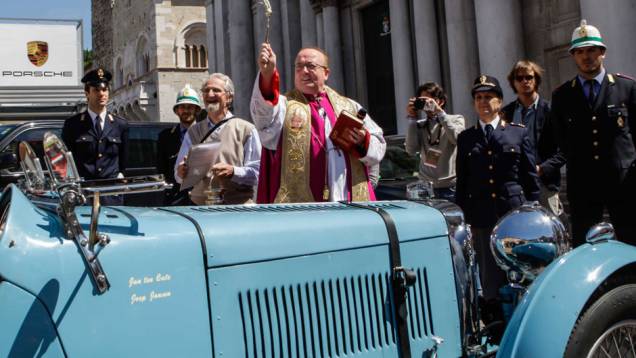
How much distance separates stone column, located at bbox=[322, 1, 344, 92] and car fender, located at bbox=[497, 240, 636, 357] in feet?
47.5

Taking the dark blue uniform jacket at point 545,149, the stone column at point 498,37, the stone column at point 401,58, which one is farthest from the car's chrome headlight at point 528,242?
the stone column at point 401,58

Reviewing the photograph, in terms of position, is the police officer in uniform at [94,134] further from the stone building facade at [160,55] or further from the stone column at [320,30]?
the stone building facade at [160,55]

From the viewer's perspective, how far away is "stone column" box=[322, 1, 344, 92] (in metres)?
17.0

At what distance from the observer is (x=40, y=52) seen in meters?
14.3

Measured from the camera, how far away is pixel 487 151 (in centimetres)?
476

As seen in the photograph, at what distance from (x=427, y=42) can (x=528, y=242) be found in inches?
433

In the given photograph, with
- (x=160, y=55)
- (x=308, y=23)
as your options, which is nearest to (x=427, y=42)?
(x=308, y=23)

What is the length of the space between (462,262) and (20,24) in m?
14.5

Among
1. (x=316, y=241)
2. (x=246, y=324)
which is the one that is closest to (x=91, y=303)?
(x=246, y=324)

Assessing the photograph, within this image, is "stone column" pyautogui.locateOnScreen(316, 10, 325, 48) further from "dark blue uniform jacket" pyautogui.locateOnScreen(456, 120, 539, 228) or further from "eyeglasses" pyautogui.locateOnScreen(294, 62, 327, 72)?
"eyeglasses" pyautogui.locateOnScreen(294, 62, 327, 72)

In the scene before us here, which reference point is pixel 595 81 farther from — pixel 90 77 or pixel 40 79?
pixel 40 79

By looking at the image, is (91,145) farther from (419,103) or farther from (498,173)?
(498,173)

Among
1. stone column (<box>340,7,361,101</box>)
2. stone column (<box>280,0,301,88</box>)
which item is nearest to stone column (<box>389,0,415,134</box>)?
stone column (<box>340,7,361,101</box>)

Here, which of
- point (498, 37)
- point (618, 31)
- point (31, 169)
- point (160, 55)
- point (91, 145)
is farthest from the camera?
point (160, 55)
